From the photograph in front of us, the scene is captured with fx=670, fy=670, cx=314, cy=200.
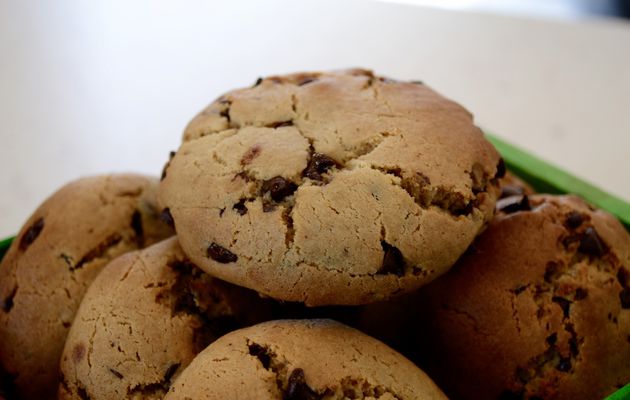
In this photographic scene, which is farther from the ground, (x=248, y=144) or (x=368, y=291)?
(x=248, y=144)

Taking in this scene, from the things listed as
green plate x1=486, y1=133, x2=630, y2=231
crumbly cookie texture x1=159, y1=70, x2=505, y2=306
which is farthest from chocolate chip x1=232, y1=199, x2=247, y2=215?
green plate x1=486, y1=133, x2=630, y2=231

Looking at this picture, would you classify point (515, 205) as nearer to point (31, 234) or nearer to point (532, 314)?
point (532, 314)

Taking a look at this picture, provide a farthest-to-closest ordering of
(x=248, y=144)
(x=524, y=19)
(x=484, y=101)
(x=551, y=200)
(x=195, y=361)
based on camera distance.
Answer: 1. (x=524, y=19)
2. (x=484, y=101)
3. (x=551, y=200)
4. (x=248, y=144)
5. (x=195, y=361)

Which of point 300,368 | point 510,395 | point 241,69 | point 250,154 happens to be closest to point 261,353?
Result: point 300,368

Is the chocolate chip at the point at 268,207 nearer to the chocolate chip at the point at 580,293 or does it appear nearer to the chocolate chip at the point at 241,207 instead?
the chocolate chip at the point at 241,207

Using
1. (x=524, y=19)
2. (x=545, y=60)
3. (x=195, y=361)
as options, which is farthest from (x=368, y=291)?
(x=524, y=19)

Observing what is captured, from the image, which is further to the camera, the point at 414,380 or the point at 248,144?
the point at 248,144

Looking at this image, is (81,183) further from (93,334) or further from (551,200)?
(551,200)

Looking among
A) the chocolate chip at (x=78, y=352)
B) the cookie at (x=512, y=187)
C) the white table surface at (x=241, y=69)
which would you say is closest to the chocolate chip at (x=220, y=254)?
the chocolate chip at (x=78, y=352)
